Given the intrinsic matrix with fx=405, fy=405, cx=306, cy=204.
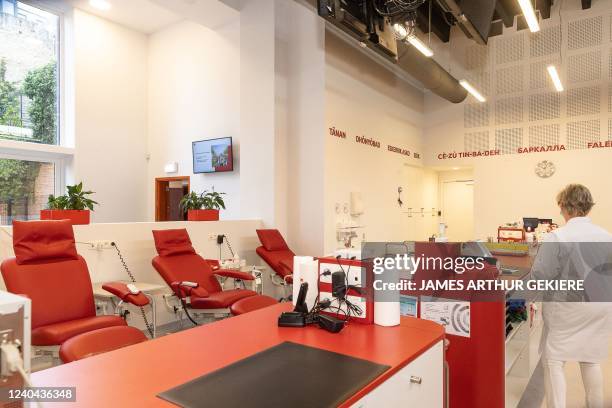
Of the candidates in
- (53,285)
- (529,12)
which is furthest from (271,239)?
(529,12)

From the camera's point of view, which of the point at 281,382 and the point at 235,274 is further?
the point at 235,274

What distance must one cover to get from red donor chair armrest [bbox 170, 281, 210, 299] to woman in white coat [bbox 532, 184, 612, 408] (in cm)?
261

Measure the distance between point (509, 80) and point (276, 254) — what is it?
6061 mm

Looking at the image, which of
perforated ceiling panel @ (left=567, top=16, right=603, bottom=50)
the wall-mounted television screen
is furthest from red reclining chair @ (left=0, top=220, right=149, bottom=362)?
perforated ceiling panel @ (left=567, top=16, right=603, bottom=50)

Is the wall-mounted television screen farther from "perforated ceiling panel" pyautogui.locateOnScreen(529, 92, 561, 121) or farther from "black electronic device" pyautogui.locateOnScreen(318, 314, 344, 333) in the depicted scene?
"perforated ceiling panel" pyautogui.locateOnScreen(529, 92, 561, 121)

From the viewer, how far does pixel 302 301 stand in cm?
201

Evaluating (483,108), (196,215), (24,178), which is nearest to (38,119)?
(24,178)

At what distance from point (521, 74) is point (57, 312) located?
27.9 ft

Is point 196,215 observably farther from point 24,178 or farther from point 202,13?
point 24,178

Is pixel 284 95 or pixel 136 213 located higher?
pixel 284 95

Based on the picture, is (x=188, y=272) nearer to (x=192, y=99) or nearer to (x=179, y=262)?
(x=179, y=262)

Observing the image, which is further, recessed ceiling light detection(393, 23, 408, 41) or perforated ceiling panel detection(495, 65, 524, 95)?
perforated ceiling panel detection(495, 65, 524, 95)

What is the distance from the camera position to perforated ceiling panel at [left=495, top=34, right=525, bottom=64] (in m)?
7.92

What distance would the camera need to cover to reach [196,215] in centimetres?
513
